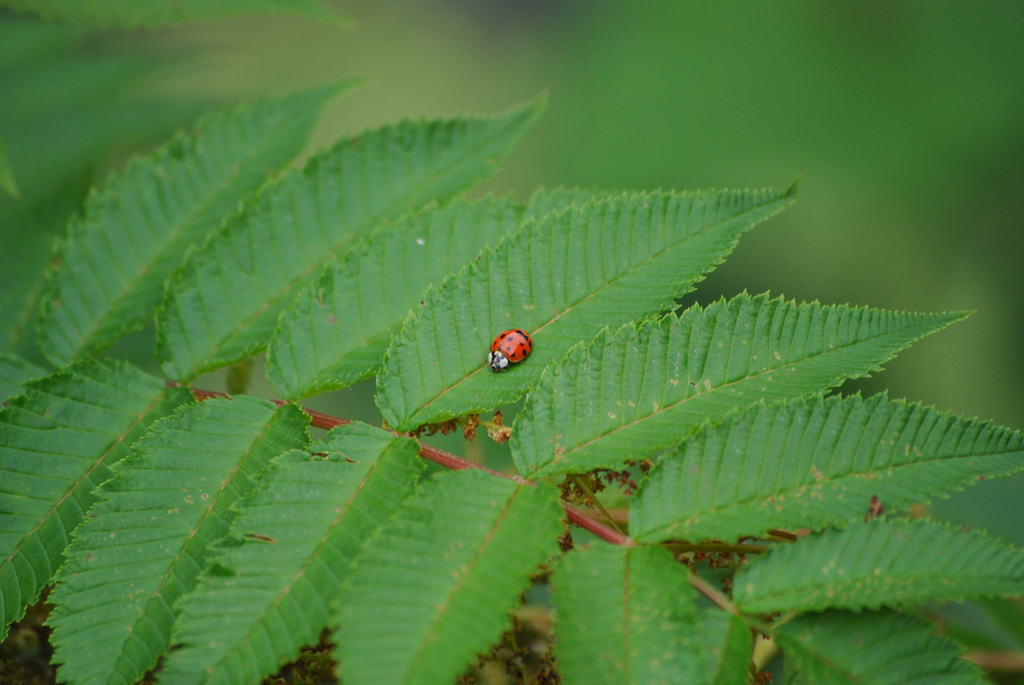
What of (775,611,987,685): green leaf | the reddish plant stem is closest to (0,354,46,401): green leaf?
the reddish plant stem

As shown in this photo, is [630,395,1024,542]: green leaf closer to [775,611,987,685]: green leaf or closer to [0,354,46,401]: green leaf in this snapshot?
[775,611,987,685]: green leaf

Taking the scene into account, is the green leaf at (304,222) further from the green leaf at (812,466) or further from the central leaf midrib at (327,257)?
the green leaf at (812,466)

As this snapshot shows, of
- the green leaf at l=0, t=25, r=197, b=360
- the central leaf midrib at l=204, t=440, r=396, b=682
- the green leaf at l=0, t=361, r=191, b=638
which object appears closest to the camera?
the central leaf midrib at l=204, t=440, r=396, b=682

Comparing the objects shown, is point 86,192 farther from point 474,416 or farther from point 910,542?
point 910,542

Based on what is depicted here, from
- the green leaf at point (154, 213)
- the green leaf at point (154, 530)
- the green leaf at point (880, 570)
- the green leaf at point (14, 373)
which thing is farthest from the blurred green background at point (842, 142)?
the green leaf at point (880, 570)

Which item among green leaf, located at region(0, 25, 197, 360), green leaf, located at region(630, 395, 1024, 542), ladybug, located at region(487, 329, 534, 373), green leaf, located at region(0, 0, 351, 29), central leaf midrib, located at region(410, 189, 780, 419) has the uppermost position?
green leaf, located at region(0, 0, 351, 29)
